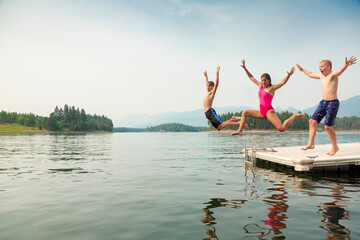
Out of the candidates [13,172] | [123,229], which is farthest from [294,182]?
[13,172]

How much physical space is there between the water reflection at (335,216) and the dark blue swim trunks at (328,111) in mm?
3006

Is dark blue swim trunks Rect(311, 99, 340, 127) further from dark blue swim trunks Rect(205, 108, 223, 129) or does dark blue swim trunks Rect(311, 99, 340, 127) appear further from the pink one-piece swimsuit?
dark blue swim trunks Rect(205, 108, 223, 129)

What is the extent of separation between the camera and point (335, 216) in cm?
802

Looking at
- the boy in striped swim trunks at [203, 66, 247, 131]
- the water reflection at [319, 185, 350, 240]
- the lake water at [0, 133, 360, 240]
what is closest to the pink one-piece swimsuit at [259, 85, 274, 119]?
the boy in striped swim trunks at [203, 66, 247, 131]

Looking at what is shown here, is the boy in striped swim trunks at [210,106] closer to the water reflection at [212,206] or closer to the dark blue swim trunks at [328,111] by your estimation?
the water reflection at [212,206]

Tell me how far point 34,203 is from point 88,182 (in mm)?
4107

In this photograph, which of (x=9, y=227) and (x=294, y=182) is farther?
(x=294, y=182)

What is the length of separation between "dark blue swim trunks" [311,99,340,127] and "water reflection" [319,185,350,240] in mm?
3006

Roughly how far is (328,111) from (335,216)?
517 centimetres

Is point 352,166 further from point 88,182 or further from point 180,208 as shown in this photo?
point 88,182

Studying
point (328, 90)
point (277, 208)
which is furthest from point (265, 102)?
point (328, 90)

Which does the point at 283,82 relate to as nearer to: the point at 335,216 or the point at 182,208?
the point at 335,216

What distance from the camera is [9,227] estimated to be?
7473 mm

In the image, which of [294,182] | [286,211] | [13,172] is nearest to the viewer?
[286,211]
